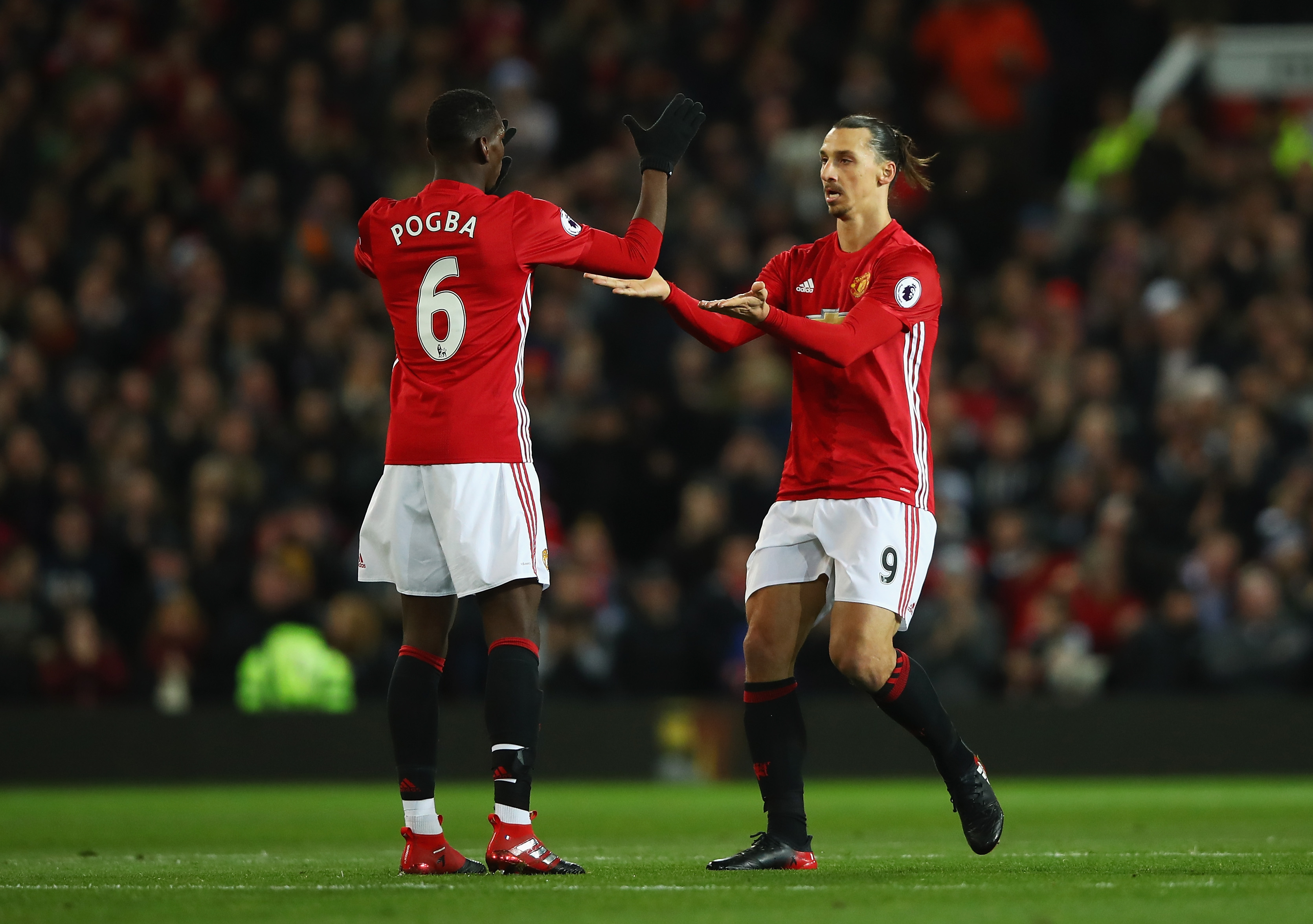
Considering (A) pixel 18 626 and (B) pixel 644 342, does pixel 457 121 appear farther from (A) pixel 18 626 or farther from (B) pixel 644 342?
(B) pixel 644 342

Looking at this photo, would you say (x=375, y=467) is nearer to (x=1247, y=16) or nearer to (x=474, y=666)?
(x=474, y=666)

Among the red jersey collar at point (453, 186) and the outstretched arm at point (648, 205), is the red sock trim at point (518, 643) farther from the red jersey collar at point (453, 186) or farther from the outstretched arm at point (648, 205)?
→ the red jersey collar at point (453, 186)

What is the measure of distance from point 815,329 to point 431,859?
7.25ft

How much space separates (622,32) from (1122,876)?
42.2 ft

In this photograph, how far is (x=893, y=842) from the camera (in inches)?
330

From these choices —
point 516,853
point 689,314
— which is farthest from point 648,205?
point 516,853

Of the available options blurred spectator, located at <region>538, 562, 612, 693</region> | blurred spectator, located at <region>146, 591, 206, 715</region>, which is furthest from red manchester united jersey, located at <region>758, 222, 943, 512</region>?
blurred spectator, located at <region>146, 591, 206, 715</region>

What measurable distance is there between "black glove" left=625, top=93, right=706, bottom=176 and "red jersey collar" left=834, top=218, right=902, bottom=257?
0.69 meters

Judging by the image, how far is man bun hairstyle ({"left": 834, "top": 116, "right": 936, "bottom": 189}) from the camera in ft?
23.0

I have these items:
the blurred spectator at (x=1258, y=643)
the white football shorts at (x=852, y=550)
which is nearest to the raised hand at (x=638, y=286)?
the white football shorts at (x=852, y=550)

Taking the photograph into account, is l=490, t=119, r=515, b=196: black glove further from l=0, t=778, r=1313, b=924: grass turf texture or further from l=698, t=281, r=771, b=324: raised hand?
l=0, t=778, r=1313, b=924: grass turf texture

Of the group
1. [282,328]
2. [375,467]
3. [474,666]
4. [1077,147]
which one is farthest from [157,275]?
[1077,147]

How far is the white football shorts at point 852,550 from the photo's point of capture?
669 centimetres

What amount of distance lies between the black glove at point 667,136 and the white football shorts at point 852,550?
1295 millimetres
